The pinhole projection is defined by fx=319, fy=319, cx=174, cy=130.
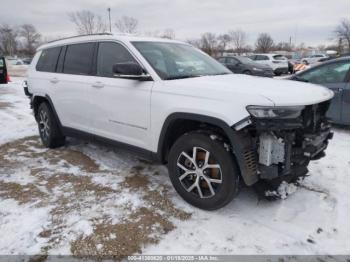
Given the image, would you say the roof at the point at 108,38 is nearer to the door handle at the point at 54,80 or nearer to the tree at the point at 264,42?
the door handle at the point at 54,80

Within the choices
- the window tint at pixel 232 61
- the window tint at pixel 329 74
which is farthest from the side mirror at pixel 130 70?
the window tint at pixel 232 61

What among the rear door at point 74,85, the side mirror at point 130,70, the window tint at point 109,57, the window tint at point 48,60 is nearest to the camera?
the side mirror at point 130,70

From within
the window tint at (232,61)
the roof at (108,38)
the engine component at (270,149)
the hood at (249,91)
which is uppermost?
the roof at (108,38)

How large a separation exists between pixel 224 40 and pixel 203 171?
2636 inches

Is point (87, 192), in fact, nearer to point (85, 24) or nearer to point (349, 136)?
point (349, 136)

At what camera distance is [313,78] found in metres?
6.60

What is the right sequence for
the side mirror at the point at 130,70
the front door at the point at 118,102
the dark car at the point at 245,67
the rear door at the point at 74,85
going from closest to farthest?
the side mirror at the point at 130,70, the front door at the point at 118,102, the rear door at the point at 74,85, the dark car at the point at 245,67

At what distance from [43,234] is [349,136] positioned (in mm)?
5500

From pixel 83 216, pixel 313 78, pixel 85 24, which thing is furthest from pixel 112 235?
pixel 85 24

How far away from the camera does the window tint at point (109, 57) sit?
160 inches

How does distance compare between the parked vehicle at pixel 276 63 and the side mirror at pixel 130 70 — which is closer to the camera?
the side mirror at pixel 130 70

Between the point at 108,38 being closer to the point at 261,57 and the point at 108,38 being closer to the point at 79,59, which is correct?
the point at 79,59

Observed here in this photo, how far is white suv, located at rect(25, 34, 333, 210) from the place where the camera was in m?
2.94

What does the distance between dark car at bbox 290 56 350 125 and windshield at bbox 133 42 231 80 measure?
8.97ft
